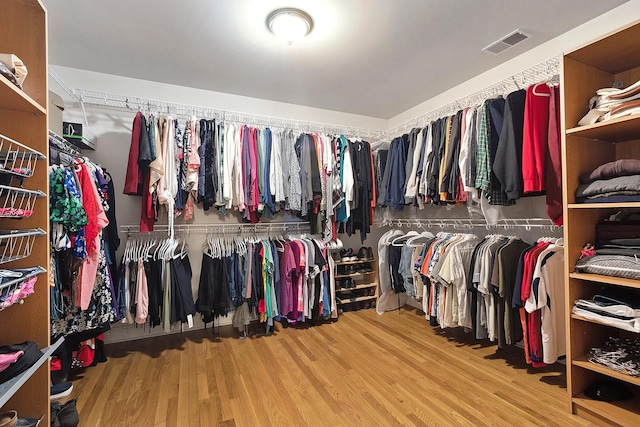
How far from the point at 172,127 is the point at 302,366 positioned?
2262 millimetres

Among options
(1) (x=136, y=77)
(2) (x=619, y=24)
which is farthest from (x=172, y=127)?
(2) (x=619, y=24)

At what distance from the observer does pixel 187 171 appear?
8.64 ft

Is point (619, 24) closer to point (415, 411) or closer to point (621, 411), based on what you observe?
point (621, 411)

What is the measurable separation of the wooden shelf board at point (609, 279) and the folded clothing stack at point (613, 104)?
852mm

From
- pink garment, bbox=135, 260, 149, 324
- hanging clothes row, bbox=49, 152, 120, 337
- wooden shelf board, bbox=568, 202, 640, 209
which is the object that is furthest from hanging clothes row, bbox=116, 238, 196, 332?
wooden shelf board, bbox=568, 202, 640, 209

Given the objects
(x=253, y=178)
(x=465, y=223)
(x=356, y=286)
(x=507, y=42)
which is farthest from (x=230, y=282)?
(x=507, y=42)

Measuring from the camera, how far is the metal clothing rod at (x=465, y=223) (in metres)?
2.37

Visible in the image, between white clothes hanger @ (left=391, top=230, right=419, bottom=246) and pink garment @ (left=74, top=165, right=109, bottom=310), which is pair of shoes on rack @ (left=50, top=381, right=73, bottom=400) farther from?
white clothes hanger @ (left=391, top=230, right=419, bottom=246)

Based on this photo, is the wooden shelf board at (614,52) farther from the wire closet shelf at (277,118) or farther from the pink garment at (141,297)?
the pink garment at (141,297)

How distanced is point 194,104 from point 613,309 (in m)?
3.62

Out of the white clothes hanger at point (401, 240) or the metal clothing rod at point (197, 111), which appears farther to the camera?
the white clothes hanger at point (401, 240)

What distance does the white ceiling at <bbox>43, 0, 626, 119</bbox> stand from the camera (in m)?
1.93

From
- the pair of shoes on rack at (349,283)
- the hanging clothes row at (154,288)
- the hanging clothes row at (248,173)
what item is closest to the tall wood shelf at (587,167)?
the hanging clothes row at (248,173)

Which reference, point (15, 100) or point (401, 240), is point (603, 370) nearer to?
point (401, 240)
